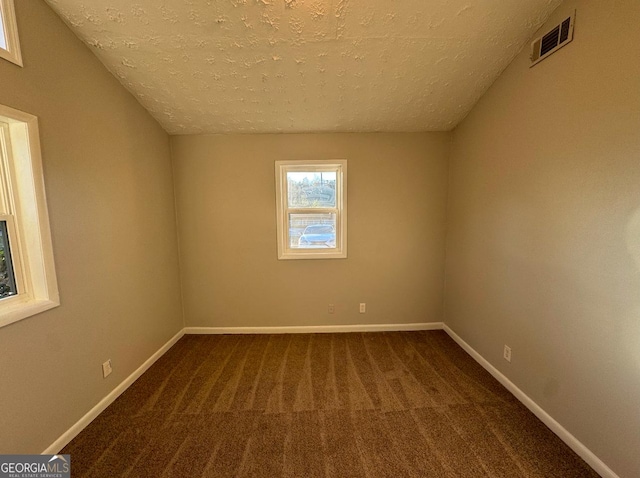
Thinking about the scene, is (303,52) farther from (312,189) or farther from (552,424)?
(552,424)

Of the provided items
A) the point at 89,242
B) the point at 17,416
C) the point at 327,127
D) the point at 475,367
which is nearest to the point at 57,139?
the point at 89,242

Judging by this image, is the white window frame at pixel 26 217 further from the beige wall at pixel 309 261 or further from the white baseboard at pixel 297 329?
the white baseboard at pixel 297 329

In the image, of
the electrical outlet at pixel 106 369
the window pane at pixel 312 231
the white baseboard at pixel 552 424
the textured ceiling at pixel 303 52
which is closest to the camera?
the white baseboard at pixel 552 424

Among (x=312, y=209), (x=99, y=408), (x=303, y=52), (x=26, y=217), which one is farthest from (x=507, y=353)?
(x=26, y=217)

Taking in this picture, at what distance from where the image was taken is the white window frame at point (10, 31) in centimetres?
129

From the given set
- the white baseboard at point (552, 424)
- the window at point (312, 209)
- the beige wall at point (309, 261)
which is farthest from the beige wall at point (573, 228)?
the window at point (312, 209)

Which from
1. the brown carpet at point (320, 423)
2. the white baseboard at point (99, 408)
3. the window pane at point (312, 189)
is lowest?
the brown carpet at point (320, 423)

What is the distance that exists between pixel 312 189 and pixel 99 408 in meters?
2.58

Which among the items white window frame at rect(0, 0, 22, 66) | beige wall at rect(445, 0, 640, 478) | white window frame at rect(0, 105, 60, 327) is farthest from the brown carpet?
white window frame at rect(0, 0, 22, 66)

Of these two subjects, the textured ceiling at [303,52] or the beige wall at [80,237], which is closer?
the beige wall at [80,237]

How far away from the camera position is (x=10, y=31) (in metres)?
1.31

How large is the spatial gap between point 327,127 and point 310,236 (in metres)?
1.22

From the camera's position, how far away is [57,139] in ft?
5.08

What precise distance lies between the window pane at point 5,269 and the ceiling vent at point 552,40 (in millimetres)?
3403
